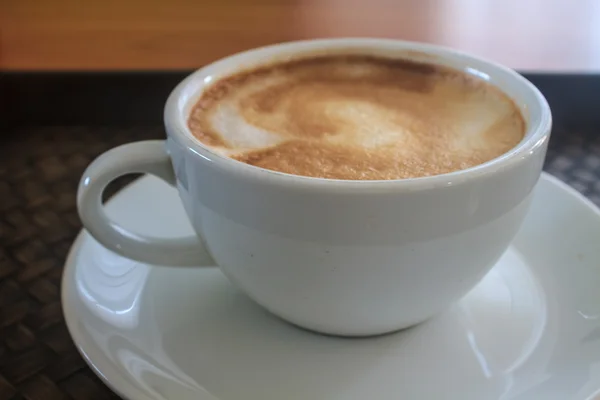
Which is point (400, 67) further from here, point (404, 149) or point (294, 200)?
point (294, 200)

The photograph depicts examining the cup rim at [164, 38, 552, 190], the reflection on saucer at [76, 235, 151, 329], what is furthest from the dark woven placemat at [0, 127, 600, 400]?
the cup rim at [164, 38, 552, 190]

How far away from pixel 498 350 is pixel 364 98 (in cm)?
26

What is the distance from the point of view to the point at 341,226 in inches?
15.5

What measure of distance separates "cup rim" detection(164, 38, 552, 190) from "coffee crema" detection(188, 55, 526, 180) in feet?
0.04

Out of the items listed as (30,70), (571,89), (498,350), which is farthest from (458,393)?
(30,70)

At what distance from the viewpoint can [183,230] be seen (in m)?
0.61

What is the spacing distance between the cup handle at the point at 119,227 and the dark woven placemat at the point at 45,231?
9 centimetres

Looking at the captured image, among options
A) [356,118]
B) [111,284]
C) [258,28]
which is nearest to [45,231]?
[111,284]

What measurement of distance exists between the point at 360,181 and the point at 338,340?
143mm

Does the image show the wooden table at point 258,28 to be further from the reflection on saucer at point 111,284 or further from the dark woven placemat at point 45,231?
the reflection on saucer at point 111,284

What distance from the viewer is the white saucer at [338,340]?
43 cm

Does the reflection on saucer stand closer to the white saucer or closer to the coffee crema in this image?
the white saucer

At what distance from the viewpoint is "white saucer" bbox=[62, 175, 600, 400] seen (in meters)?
0.43

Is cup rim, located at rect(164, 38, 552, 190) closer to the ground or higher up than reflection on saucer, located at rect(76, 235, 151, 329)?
higher up
